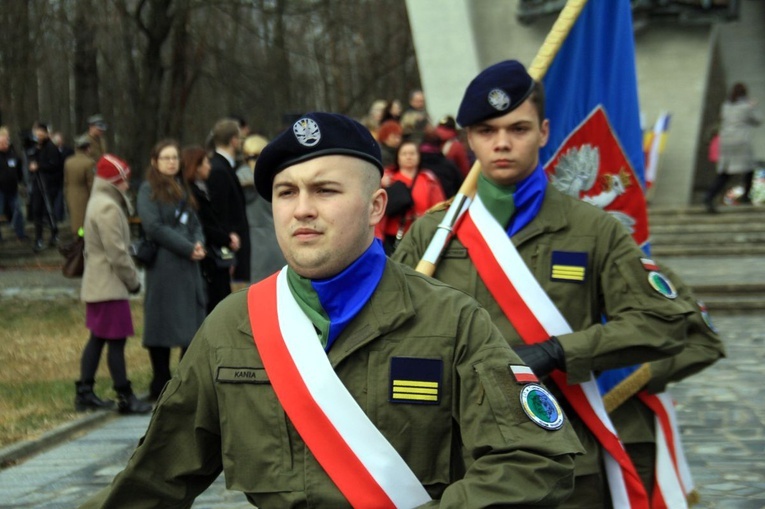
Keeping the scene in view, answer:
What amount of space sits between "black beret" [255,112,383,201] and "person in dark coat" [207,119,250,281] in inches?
298

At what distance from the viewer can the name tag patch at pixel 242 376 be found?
9.52ft

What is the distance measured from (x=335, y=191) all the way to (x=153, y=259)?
22.2 ft

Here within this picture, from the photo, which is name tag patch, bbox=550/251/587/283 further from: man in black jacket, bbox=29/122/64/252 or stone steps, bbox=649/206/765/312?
man in black jacket, bbox=29/122/64/252

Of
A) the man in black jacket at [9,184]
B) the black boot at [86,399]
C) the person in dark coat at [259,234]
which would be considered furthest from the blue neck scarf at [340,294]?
the man in black jacket at [9,184]

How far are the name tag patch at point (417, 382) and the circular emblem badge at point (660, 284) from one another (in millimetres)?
1848

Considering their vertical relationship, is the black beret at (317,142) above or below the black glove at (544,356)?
above

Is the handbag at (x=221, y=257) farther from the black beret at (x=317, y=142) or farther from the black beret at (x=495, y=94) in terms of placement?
the black beret at (x=317, y=142)

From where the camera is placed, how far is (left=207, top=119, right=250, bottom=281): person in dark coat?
34.3 feet

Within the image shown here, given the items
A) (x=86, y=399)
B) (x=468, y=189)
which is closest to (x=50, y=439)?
(x=86, y=399)

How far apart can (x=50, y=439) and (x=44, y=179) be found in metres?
13.7

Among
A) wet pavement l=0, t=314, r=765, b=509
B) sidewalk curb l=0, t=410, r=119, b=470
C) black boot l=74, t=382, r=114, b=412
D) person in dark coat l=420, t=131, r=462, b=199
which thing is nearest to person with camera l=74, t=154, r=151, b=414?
black boot l=74, t=382, r=114, b=412

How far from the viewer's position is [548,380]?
14.9 ft

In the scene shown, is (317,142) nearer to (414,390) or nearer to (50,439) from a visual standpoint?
(414,390)

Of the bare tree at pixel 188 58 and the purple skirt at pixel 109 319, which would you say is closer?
the purple skirt at pixel 109 319
